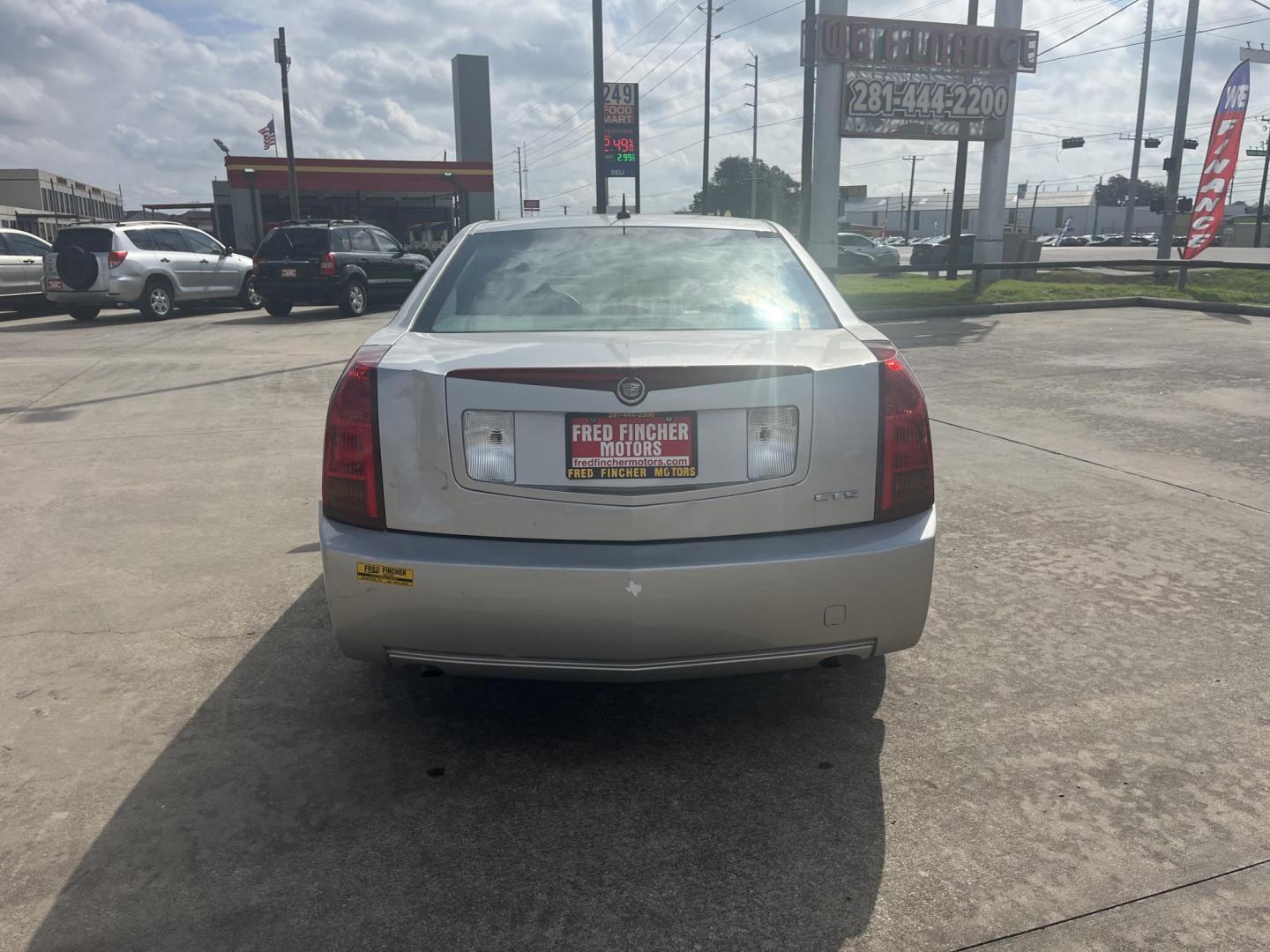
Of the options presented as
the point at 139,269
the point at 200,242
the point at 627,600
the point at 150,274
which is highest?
the point at 200,242

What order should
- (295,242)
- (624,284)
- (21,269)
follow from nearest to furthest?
(624,284), (295,242), (21,269)

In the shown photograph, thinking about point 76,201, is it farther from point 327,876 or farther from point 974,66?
point 327,876

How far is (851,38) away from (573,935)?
18676 mm

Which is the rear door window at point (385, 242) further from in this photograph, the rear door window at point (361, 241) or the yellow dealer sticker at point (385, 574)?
the yellow dealer sticker at point (385, 574)

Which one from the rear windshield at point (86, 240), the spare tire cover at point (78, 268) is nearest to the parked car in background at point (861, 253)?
the rear windshield at point (86, 240)

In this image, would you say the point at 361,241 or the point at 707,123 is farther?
the point at 707,123

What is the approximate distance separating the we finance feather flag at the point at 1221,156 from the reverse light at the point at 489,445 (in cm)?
2248

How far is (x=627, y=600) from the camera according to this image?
2686 mm

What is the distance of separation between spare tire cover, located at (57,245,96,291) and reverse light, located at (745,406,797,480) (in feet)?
58.2

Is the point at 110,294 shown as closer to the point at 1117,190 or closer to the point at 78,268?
the point at 78,268

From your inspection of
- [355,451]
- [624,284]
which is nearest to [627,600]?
[355,451]

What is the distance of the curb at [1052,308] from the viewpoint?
1655 centimetres

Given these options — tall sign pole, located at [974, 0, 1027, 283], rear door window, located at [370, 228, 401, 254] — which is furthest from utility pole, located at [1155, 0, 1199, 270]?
rear door window, located at [370, 228, 401, 254]

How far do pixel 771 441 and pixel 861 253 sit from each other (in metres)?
40.3
